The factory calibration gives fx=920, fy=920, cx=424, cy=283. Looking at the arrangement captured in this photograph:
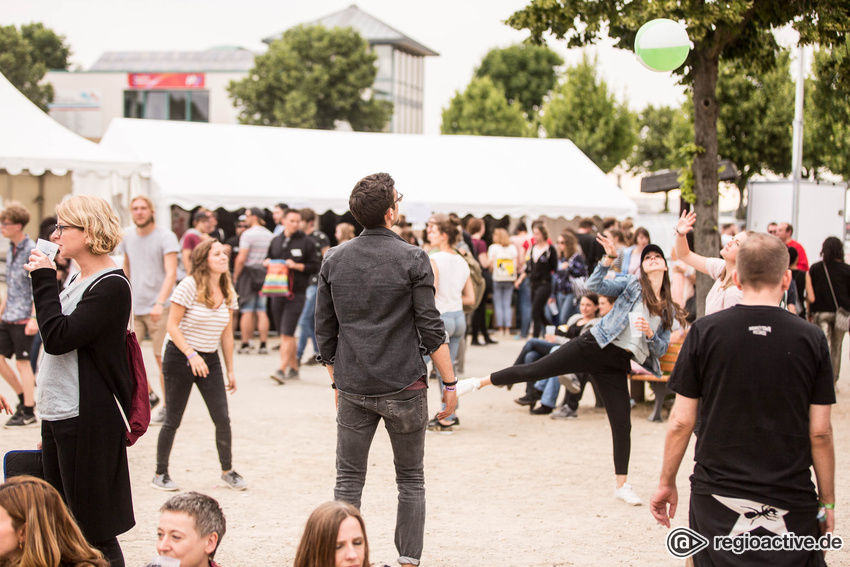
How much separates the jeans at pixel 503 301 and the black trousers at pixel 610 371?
910cm

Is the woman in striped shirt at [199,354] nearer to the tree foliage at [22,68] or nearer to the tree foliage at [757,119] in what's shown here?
the tree foliage at [757,119]

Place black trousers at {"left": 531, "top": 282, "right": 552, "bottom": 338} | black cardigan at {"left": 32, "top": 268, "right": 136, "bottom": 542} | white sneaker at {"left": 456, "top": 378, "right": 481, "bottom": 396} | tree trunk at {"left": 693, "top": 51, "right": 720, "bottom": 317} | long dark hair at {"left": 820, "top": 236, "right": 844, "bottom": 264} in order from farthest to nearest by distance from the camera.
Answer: black trousers at {"left": 531, "top": 282, "right": 552, "bottom": 338} < long dark hair at {"left": 820, "top": 236, "right": 844, "bottom": 264} < tree trunk at {"left": 693, "top": 51, "right": 720, "bottom": 317} < white sneaker at {"left": 456, "top": 378, "right": 481, "bottom": 396} < black cardigan at {"left": 32, "top": 268, "right": 136, "bottom": 542}

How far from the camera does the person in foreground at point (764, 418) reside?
305 centimetres

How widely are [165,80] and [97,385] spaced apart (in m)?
70.9

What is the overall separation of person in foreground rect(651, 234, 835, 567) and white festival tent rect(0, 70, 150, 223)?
12269 millimetres

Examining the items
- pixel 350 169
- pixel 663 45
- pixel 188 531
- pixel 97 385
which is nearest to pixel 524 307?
pixel 350 169

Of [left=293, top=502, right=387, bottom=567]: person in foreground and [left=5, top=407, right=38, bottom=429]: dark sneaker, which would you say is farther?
[left=5, top=407, right=38, bottom=429]: dark sneaker

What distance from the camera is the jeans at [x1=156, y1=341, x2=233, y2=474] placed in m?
6.11

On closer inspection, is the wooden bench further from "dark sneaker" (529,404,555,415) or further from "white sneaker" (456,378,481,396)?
"white sneaker" (456,378,481,396)

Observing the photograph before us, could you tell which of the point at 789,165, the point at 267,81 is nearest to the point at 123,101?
the point at 267,81

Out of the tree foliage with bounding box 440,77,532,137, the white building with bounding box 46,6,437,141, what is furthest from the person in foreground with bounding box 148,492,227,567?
the white building with bounding box 46,6,437,141

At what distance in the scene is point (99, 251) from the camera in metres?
3.71

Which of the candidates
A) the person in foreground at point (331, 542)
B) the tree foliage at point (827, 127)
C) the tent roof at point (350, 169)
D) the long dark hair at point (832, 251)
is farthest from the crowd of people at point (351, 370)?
the tree foliage at point (827, 127)

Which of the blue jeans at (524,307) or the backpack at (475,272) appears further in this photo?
the blue jeans at (524,307)
